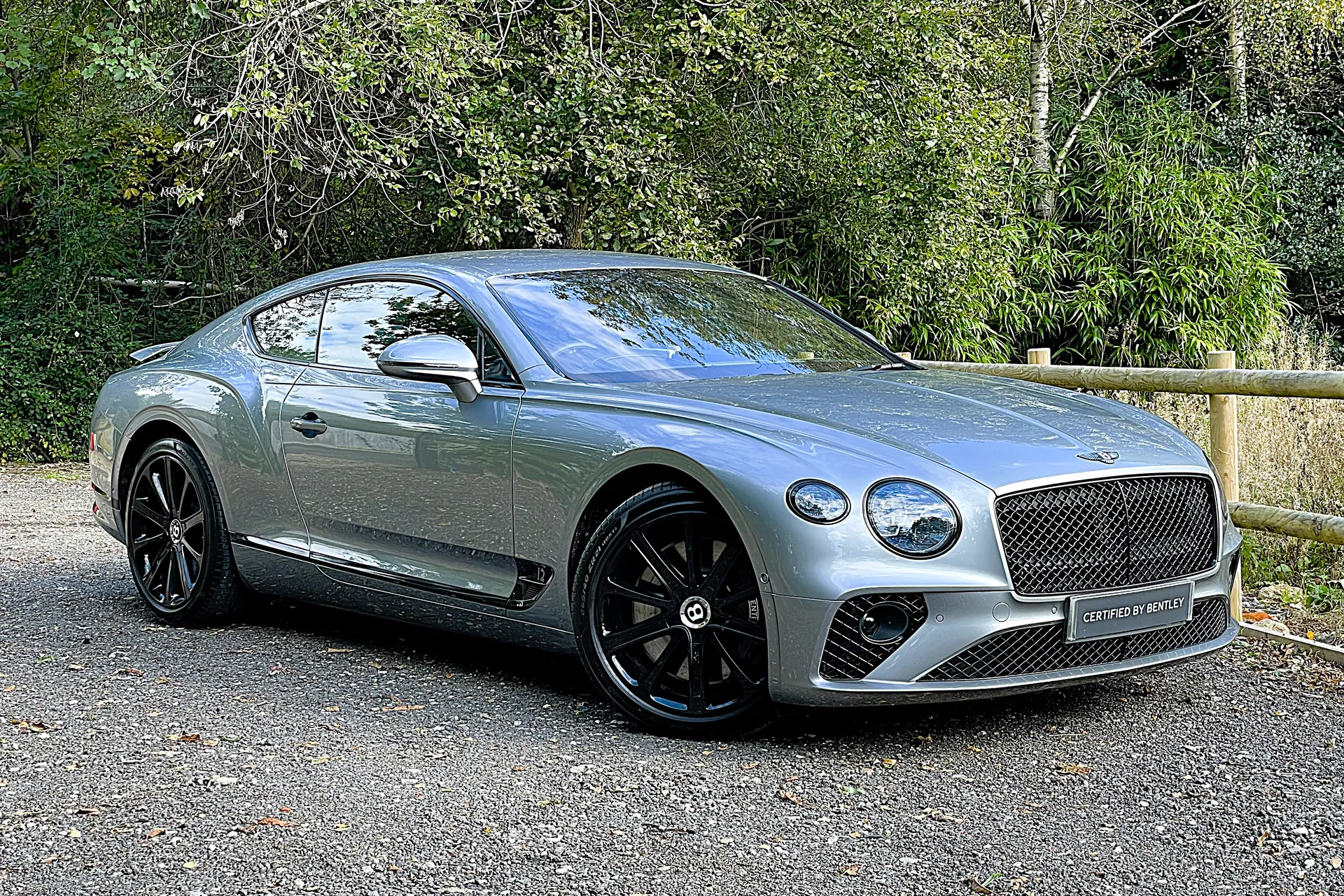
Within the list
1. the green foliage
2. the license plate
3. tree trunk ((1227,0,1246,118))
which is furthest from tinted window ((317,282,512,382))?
tree trunk ((1227,0,1246,118))

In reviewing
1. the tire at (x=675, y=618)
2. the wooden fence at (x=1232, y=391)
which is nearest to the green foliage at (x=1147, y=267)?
the wooden fence at (x=1232, y=391)

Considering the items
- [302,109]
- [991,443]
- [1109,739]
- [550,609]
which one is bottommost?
[1109,739]

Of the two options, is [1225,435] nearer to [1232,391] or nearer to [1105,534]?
[1232,391]

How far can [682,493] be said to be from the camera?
478cm

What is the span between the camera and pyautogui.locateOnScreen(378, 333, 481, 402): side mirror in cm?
532

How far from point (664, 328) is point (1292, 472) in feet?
12.5

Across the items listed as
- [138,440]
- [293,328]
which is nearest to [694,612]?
[293,328]

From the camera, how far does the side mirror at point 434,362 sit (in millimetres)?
5320

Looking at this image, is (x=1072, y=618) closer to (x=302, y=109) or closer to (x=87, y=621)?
(x=87, y=621)

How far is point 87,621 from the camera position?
693 centimetres

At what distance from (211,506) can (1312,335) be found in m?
13.5

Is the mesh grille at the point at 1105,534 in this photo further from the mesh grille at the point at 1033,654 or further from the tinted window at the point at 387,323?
the tinted window at the point at 387,323

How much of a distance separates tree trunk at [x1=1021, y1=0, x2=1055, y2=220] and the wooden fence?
10434 millimetres

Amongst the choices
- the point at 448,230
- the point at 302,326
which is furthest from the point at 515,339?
the point at 448,230
